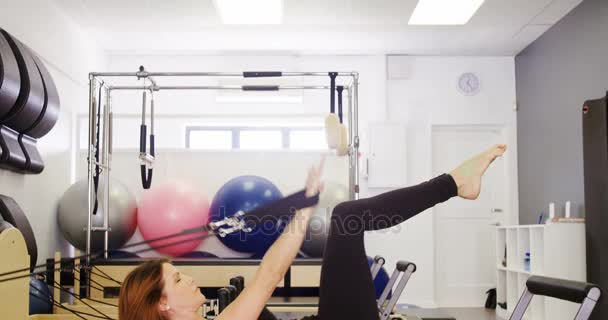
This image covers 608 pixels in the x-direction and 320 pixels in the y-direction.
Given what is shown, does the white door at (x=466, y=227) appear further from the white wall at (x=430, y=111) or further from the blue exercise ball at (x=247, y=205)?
the blue exercise ball at (x=247, y=205)

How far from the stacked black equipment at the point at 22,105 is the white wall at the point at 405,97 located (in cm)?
214

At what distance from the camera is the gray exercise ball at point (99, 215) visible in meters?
4.52

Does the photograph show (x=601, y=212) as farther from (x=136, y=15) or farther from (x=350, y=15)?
(x=136, y=15)

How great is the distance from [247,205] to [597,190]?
2.46m

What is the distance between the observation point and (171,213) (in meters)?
4.63

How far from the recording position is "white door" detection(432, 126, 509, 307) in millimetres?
6402

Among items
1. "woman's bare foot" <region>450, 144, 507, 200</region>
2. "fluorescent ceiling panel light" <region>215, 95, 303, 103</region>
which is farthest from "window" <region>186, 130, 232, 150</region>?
"woman's bare foot" <region>450, 144, 507, 200</region>

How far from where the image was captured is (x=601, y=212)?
4316mm

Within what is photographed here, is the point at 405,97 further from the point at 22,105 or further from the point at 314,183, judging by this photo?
the point at 314,183

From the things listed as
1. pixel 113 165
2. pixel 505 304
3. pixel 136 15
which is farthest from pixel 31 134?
pixel 505 304

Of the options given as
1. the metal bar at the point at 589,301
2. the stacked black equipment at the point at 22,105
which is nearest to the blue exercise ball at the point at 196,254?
the stacked black equipment at the point at 22,105

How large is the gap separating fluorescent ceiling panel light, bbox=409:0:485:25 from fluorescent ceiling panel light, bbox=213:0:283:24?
1.16 m

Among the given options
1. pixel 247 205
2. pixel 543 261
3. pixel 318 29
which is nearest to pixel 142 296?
pixel 247 205

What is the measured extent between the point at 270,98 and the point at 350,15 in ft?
4.85
